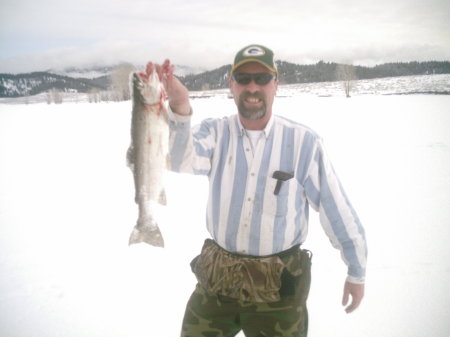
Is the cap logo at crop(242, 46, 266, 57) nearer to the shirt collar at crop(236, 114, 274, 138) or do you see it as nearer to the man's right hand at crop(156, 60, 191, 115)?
the shirt collar at crop(236, 114, 274, 138)

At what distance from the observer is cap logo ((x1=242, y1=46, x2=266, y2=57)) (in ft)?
7.66

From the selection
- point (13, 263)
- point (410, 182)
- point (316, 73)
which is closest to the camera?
point (13, 263)

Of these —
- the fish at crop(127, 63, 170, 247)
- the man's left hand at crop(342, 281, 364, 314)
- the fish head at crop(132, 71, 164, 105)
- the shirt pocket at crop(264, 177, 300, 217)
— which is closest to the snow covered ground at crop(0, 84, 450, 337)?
the man's left hand at crop(342, 281, 364, 314)

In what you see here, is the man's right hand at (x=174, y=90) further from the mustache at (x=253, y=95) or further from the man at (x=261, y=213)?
the mustache at (x=253, y=95)

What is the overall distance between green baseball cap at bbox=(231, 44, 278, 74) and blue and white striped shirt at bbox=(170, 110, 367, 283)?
412 millimetres

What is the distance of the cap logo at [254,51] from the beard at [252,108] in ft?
0.96

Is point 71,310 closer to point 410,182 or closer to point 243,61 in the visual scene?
point 243,61

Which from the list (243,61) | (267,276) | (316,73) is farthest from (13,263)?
(316,73)

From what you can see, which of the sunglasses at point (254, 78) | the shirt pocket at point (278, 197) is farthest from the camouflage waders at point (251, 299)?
the sunglasses at point (254, 78)

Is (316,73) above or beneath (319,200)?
above

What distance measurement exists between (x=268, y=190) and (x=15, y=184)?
27.5 ft

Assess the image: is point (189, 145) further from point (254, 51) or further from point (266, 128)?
point (254, 51)

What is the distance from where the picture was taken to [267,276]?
2.30m

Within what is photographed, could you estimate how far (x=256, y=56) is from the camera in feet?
7.59
